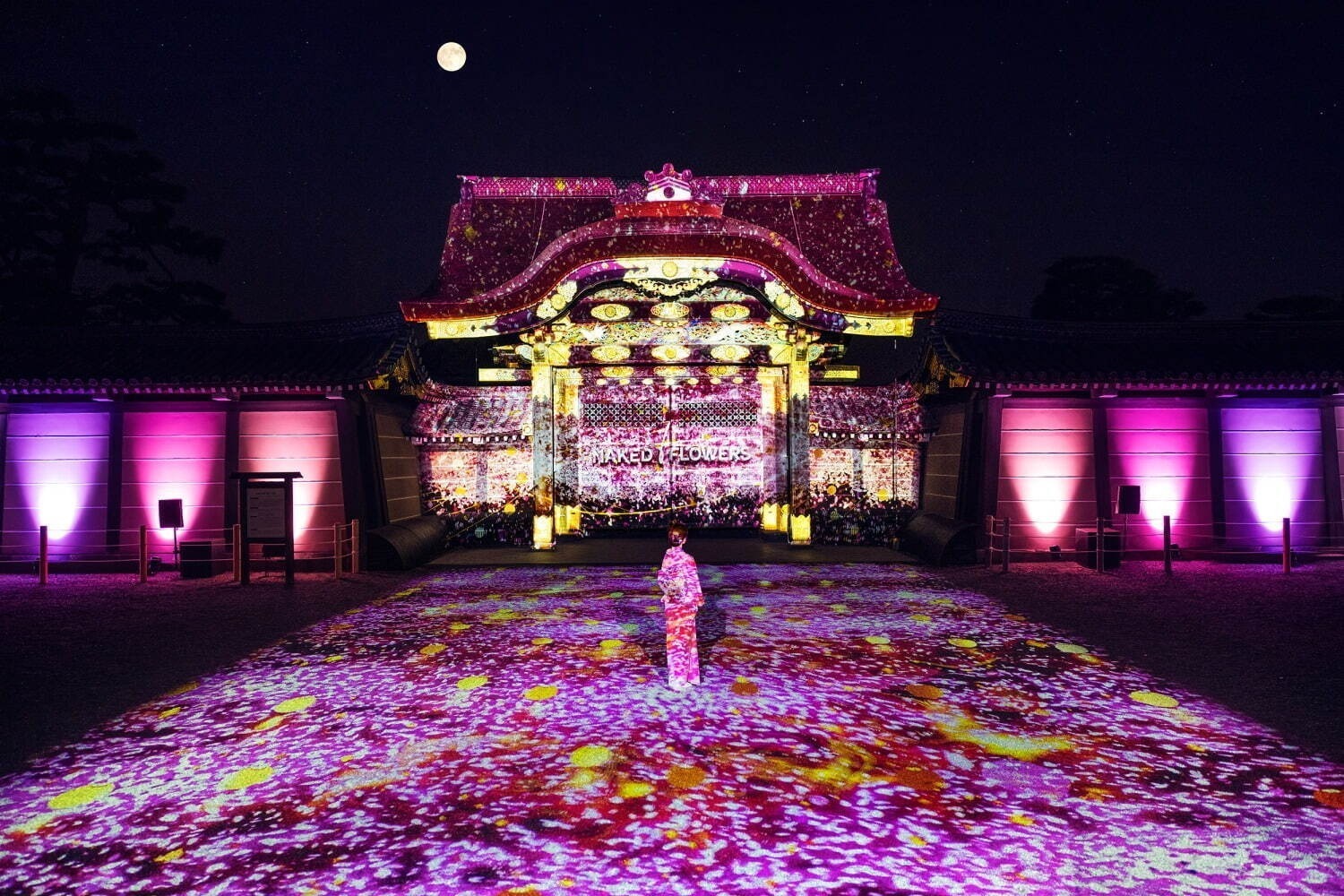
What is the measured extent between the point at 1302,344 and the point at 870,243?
901 centimetres

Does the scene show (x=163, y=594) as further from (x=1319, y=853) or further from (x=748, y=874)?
(x=1319, y=853)

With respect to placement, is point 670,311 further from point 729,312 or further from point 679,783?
point 679,783

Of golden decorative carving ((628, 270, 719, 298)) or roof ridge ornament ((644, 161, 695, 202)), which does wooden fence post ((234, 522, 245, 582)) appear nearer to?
golden decorative carving ((628, 270, 719, 298))

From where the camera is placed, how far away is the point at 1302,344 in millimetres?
14211

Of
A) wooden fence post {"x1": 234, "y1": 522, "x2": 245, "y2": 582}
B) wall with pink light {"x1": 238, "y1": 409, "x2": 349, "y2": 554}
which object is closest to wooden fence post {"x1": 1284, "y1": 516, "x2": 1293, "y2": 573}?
wall with pink light {"x1": 238, "y1": 409, "x2": 349, "y2": 554}

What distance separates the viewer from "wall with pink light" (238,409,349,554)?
13688 millimetres

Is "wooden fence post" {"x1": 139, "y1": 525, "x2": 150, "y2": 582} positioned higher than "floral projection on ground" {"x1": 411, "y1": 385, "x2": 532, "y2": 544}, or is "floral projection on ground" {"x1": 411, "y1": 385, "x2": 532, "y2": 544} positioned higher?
"floral projection on ground" {"x1": 411, "y1": 385, "x2": 532, "y2": 544}

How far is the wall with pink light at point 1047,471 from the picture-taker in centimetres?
1349

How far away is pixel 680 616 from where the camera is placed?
623 cm


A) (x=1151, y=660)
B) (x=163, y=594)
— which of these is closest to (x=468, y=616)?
(x=163, y=594)

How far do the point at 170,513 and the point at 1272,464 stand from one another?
64.8 feet

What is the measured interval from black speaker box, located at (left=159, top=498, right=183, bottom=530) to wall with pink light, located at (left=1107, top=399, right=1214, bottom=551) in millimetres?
16638

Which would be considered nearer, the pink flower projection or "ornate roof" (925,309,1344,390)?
"ornate roof" (925,309,1344,390)

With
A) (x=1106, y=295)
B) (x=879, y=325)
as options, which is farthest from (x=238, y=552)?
(x=1106, y=295)
